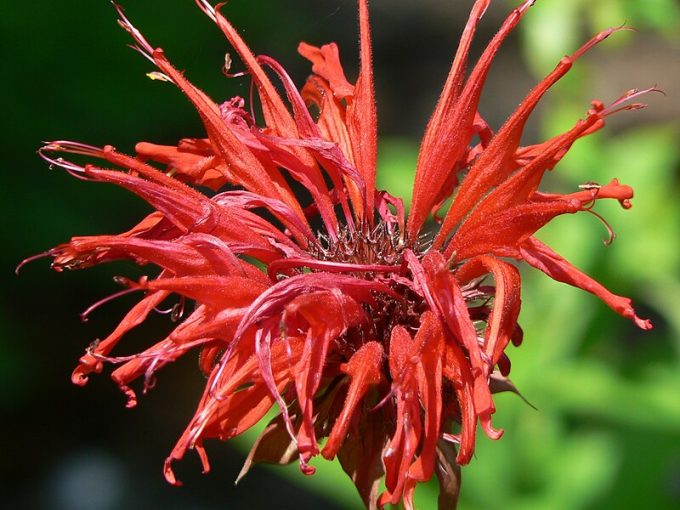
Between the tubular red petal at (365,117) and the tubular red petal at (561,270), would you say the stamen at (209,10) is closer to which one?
the tubular red petal at (365,117)

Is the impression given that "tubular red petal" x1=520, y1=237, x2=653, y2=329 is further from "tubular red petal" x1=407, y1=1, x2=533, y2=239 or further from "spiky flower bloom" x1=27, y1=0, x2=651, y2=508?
"tubular red petal" x1=407, y1=1, x2=533, y2=239

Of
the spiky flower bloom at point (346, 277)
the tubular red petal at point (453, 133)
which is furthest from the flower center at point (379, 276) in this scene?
the tubular red petal at point (453, 133)

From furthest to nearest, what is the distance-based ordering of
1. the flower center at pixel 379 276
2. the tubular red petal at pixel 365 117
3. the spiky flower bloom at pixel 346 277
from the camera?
1. the tubular red petal at pixel 365 117
2. the flower center at pixel 379 276
3. the spiky flower bloom at pixel 346 277

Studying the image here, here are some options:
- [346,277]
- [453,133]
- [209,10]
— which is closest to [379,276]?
[346,277]

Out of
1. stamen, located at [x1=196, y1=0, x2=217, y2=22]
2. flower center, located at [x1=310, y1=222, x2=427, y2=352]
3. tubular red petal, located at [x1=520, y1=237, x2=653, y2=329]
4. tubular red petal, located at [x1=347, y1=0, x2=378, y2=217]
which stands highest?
stamen, located at [x1=196, y1=0, x2=217, y2=22]

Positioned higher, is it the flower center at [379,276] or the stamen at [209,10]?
the stamen at [209,10]

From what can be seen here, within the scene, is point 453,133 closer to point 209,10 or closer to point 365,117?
point 365,117

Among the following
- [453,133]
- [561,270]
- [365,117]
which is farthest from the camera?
[365,117]

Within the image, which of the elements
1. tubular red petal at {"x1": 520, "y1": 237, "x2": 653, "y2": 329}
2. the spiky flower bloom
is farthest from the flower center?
tubular red petal at {"x1": 520, "y1": 237, "x2": 653, "y2": 329}
